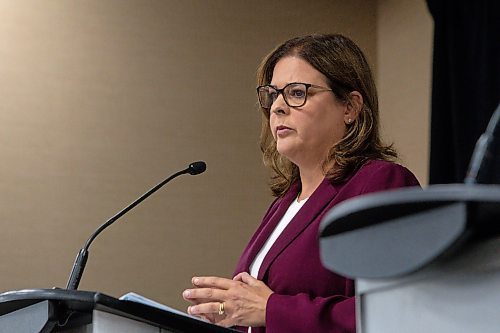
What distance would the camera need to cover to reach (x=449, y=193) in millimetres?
724

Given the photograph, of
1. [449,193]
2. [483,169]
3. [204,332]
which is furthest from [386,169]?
[449,193]

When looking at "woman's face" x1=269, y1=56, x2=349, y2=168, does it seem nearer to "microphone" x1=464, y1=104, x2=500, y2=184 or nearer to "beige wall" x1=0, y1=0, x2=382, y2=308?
"microphone" x1=464, y1=104, x2=500, y2=184

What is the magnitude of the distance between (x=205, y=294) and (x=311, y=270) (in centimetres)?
Result: 25

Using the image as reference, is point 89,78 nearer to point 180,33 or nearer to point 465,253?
point 180,33

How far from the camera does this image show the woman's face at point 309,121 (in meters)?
2.17

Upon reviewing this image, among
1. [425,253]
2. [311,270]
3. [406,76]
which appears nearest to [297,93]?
[311,270]

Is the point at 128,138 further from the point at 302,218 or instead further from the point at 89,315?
the point at 89,315

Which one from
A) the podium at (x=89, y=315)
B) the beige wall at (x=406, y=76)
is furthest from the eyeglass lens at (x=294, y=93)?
the beige wall at (x=406, y=76)

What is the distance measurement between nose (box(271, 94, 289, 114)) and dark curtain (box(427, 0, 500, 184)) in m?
1.89

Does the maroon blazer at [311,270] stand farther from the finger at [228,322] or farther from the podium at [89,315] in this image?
the podium at [89,315]

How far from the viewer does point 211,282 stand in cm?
185

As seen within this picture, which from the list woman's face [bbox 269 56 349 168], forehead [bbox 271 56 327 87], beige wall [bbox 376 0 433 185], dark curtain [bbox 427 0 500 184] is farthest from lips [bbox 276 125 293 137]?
beige wall [bbox 376 0 433 185]

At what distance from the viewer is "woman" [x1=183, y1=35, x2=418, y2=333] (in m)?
1.84

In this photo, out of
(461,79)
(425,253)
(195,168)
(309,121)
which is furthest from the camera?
(461,79)
